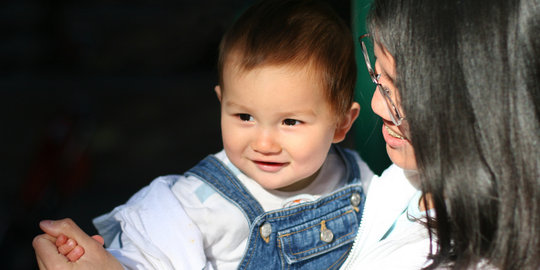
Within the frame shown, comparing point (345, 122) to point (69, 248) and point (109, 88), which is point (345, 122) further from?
point (109, 88)

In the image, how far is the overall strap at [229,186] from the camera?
1.48 m

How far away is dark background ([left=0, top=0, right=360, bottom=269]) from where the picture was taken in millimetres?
3692

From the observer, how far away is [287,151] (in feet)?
4.69

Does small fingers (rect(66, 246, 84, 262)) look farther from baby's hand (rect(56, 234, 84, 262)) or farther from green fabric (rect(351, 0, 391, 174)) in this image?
green fabric (rect(351, 0, 391, 174))

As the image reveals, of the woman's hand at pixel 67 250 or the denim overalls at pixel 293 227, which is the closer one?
the woman's hand at pixel 67 250

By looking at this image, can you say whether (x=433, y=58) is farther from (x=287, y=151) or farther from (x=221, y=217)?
(x=221, y=217)

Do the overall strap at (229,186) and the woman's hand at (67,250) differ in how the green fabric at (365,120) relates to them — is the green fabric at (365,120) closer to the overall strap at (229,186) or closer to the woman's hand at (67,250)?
the overall strap at (229,186)

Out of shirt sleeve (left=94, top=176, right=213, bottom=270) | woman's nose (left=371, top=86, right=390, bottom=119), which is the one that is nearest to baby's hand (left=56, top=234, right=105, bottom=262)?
shirt sleeve (left=94, top=176, right=213, bottom=270)

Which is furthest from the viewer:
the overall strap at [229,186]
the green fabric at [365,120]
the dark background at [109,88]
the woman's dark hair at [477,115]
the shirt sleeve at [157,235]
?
the dark background at [109,88]

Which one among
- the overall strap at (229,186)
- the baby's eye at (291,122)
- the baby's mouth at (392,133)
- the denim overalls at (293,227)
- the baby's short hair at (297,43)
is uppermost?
the baby's short hair at (297,43)

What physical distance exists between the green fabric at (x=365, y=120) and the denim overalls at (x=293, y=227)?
0.20 meters

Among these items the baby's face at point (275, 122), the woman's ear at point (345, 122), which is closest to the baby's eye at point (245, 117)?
the baby's face at point (275, 122)

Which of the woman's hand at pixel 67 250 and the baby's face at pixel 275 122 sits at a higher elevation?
the baby's face at pixel 275 122

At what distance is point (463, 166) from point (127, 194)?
2935 millimetres
